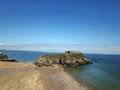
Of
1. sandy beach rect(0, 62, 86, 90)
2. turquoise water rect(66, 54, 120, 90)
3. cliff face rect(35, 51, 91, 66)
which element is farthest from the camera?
cliff face rect(35, 51, 91, 66)

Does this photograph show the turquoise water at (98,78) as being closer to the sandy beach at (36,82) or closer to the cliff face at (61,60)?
the sandy beach at (36,82)

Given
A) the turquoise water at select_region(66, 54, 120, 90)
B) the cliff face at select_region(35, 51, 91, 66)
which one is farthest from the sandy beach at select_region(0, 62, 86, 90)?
the cliff face at select_region(35, 51, 91, 66)

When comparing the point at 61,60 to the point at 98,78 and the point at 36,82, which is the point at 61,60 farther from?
the point at 36,82

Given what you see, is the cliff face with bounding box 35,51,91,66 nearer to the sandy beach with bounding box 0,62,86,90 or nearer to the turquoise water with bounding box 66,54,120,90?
the turquoise water with bounding box 66,54,120,90

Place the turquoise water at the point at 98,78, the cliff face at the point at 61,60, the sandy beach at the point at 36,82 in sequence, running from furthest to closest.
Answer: the cliff face at the point at 61,60
the turquoise water at the point at 98,78
the sandy beach at the point at 36,82

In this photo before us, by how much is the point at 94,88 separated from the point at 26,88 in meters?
17.0

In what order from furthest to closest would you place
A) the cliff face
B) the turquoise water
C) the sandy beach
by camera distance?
the cliff face, the turquoise water, the sandy beach

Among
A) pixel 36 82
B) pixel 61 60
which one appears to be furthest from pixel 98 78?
pixel 61 60

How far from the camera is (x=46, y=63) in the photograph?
94.4 metres

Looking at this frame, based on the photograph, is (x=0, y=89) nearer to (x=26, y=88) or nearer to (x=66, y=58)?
(x=26, y=88)

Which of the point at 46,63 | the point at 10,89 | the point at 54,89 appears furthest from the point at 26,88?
the point at 46,63

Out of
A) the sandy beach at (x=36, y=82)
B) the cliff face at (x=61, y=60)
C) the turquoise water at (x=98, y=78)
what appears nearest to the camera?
the sandy beach at (x=36, y=82)

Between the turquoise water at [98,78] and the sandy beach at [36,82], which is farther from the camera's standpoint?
the turquoise water at [98,78]

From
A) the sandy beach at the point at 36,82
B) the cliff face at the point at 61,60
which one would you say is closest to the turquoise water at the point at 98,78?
the sandy beach at the point at 36,82
